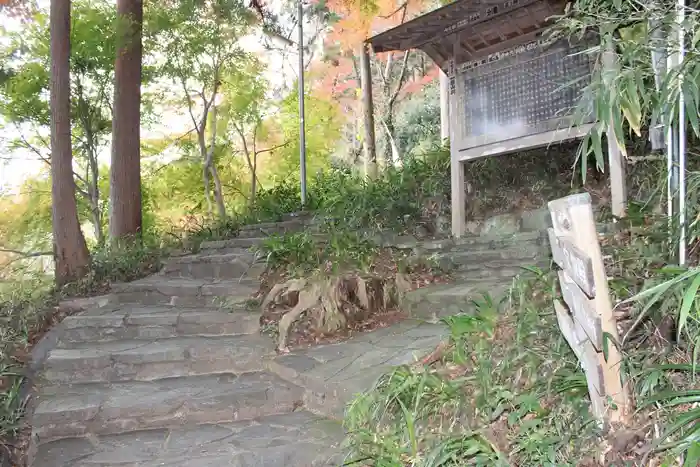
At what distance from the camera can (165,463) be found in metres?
2.93

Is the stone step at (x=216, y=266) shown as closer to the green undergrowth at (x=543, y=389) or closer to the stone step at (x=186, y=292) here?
the stone step at (x=186, y=292)

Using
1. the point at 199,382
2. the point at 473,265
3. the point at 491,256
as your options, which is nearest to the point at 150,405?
the point at 199,382

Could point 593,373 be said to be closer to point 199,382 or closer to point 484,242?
point 199,382

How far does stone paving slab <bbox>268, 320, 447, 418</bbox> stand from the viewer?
3383 millimetres

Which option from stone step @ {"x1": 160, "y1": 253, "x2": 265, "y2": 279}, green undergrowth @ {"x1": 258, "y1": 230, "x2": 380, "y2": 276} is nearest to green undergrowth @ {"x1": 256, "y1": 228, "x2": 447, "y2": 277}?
green undergrowth @ {"x1": 258, "y1": 230, "x2": 380, "y2": 276}

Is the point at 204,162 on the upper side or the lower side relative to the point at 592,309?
upper

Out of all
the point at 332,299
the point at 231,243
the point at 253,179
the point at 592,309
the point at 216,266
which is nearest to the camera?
the point at 592,309

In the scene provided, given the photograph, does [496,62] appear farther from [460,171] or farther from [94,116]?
[94,116]

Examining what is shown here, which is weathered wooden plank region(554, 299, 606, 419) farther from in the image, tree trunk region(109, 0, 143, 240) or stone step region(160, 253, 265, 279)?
tree trunk region(109, 0, 143, 240)

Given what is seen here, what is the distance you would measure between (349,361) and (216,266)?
3026mm

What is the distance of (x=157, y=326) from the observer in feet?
15.7

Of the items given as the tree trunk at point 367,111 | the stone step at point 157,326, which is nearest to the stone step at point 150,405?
the stone step at point 157,326

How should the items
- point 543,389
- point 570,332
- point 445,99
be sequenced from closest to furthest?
point 570,332, point 543,389, point 445,99

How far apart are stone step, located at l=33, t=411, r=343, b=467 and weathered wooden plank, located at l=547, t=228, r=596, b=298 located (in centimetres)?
165
